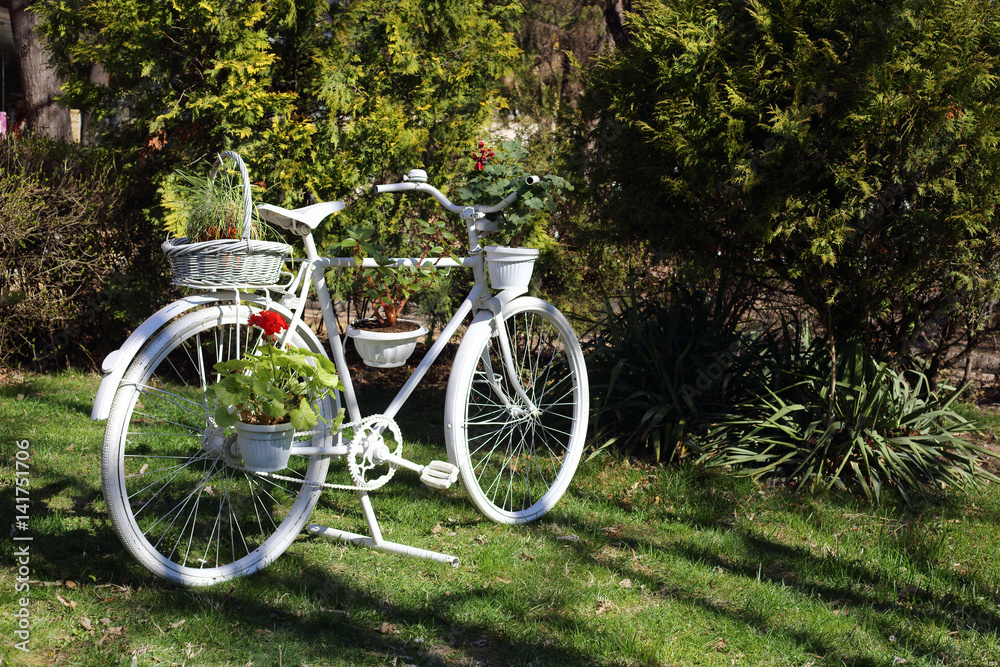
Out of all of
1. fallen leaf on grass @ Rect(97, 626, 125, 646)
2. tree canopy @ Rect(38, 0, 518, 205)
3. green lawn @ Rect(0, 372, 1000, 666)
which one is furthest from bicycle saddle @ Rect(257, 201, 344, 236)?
tree canopy @ Rect(38, 0, 518, 205)

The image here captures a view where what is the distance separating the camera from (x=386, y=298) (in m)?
3.10

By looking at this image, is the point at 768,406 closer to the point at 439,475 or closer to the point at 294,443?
the point at 439,475

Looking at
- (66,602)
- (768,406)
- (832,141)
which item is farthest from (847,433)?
(66,602)

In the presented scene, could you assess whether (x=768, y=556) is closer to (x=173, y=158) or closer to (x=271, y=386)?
(x=271, y=386)

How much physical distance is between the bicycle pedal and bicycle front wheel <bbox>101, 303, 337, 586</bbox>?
1.34 feet

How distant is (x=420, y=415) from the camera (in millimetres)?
5332

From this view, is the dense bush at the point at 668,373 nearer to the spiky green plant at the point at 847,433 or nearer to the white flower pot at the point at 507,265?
the spiky green plant at the point at 847,433

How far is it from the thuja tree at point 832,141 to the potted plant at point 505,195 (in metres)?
0.93

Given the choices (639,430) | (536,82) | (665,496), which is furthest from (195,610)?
(536,82)

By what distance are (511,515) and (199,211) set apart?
1857 mm

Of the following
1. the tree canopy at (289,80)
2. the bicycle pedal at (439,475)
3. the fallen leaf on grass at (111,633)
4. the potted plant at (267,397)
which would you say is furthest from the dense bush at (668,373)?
the fallen leaf on grass at (111,633)

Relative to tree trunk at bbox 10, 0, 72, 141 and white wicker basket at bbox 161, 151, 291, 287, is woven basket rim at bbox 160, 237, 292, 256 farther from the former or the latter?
tree trunk at bbox 10, 0, 72, 141

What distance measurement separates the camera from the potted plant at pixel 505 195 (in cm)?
326

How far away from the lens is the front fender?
2473 mm
